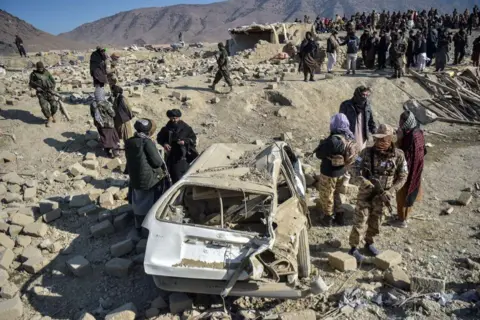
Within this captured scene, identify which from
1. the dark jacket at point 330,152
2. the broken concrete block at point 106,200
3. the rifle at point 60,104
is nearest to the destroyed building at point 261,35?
the rifle at point 60,104

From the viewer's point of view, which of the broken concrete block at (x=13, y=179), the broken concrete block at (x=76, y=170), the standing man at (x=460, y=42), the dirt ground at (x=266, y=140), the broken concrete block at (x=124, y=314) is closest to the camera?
the broken concrete block at (x=124, y=314)

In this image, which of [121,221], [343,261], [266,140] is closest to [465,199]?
[343,261]

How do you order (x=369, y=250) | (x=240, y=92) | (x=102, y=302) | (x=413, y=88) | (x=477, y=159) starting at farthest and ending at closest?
1. (x=413, y=88)
2. (x=240, y=92)
3. (x=477, y=159)
4. (x=369, y=250)
5. (x=102, y=302)

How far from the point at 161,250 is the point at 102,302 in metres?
1.27

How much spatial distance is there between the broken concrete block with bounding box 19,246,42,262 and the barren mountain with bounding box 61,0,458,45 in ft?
231

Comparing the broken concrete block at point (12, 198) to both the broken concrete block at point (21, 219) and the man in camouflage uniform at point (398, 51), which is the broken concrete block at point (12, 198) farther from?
the man in camouflage uniform at point (398, 51)

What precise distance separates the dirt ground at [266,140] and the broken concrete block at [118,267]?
0.08 metres

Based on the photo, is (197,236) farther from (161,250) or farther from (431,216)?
(431,216)

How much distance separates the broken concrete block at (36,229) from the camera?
523 centimetres

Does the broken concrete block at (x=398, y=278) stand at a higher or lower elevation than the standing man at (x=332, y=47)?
lower

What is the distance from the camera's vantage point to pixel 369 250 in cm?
446

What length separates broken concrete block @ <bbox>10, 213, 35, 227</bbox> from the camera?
538 cm

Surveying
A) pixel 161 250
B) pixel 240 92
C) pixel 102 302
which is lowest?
pixel 102 302

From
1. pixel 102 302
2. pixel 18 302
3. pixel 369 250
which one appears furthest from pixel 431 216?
pixel 18 302
